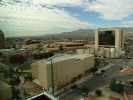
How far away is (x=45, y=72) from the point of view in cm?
732

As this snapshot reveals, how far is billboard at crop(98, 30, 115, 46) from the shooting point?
1695cm

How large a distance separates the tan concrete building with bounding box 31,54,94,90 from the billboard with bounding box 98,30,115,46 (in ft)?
25.0

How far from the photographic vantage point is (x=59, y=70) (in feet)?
26.0

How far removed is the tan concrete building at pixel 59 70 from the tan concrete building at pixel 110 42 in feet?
20.2

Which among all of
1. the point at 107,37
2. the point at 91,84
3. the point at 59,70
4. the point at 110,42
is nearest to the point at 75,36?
the point at 107,37

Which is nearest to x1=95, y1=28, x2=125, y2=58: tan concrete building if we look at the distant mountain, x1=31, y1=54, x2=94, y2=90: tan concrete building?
x1=31, y1=54, x2=94, y2=90: tan concrete building

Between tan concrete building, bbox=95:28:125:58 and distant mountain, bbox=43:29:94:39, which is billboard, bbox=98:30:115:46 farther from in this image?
distant mountain, bbox=43:29:94:39

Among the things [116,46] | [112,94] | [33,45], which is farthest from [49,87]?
[33,45]

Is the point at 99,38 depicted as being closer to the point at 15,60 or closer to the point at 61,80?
the point at 15,60

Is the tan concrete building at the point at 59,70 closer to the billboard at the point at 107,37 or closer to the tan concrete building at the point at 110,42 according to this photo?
the tan concrete building at the point at 110,42

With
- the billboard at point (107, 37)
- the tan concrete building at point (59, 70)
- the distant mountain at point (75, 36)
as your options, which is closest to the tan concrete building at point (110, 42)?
the billboard at point (107, 37)

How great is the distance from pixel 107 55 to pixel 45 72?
32.0 ft

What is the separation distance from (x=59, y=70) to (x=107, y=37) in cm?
1061

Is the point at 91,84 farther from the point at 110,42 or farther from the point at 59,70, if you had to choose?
the point at 110,42
